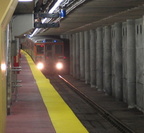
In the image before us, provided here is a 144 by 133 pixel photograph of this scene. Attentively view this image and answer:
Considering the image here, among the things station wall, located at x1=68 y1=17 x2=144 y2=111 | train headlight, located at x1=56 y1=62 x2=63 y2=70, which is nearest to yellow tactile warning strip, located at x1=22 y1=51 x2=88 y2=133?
station wall, located at x1=68 y1=17 x2=144 y2=111

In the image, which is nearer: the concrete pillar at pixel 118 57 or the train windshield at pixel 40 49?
the concrete pillar at pixel 118 57

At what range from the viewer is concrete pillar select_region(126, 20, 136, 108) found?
16.7m

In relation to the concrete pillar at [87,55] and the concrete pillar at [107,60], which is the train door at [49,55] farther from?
the concrete pillar at [107,60]

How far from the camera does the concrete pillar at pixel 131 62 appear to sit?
16.7m

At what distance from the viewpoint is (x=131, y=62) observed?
663 inches

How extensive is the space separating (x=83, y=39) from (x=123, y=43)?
11.3 meters

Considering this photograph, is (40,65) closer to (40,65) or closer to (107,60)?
(40,65)

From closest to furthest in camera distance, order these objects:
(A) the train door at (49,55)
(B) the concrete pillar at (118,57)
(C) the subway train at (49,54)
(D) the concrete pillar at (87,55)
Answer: (B) the concrete pillar at (118,57)
(D) the concrete pillar at (87,55)
(C) the subway train at (49,54)
(A) the train door at (49,55)

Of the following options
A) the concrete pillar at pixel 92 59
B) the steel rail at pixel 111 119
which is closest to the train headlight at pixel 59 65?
the concrete pillar at pixel 92 59

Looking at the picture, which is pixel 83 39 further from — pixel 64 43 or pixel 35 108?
pixel 35 108

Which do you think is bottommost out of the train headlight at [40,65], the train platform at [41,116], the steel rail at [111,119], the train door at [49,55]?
the steel rail at [111,119]

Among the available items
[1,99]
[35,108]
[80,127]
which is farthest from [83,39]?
[1,99]

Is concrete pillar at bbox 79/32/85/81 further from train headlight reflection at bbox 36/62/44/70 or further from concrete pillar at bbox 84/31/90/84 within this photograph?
train headlight reflection at bbox 36/62/44/70

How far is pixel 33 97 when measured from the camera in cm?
1248
